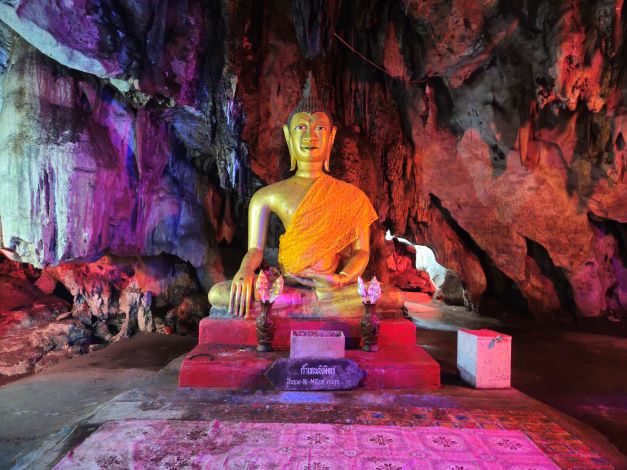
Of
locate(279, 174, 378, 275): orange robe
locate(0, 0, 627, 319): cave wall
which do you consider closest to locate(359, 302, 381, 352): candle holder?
locate(279, 174, 378, 275): orange robe

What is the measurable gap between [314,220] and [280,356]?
1.72 m

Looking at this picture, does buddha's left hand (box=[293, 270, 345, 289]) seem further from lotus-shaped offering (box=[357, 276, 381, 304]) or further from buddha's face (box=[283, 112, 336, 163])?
buddha's face (box=[283, 112, 336, 163])

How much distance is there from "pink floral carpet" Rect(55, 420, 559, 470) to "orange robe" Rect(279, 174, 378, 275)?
7.21ft

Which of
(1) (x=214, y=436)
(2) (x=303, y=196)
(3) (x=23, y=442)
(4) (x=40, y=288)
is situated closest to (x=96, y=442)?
(1) (x=214, y=436)

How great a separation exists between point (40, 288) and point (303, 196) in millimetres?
7852

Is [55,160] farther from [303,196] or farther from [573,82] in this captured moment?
[573,82]

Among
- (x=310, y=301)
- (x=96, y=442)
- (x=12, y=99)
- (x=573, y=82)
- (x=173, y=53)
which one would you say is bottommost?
(x=96, y=442)

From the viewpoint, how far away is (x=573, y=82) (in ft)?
17.1

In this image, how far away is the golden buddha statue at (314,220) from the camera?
4.25 metres

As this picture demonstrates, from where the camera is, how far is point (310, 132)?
15.1 ft

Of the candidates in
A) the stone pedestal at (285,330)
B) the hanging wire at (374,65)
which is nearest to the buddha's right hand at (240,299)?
the stone pedestal at (285,330)

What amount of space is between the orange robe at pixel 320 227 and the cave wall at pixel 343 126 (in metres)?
2.00

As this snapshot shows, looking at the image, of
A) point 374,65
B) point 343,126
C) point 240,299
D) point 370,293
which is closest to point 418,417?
point 370,293

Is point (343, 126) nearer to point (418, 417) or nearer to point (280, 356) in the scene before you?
point (280, 356)
